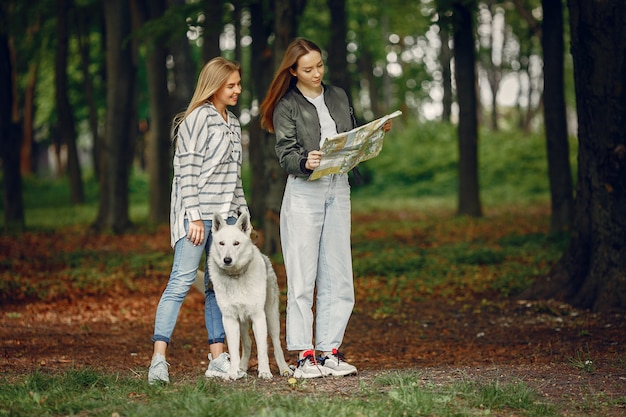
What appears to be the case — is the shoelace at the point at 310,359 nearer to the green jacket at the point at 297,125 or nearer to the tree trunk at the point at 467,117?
the green jacket at the point at 297,125

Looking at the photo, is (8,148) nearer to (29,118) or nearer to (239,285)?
(239,285)

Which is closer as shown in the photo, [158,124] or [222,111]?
[222,111]

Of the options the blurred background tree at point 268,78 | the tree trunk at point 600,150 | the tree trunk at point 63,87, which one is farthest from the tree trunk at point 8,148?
the tree trunk at point 600,150

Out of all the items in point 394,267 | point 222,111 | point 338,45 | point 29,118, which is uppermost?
point 29,118

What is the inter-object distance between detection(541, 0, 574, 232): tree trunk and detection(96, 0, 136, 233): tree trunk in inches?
345

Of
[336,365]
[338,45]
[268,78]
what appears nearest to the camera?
[336,365]

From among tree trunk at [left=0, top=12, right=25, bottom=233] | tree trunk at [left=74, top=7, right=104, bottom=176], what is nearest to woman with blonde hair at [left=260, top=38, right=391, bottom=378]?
tree trunk at [left=0, top=12, right=25, bottom=233]

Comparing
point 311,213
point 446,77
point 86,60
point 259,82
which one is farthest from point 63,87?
point 311,213

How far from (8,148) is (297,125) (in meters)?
16.4

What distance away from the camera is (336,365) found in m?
6.38

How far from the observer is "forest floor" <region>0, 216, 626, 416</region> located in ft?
20.3

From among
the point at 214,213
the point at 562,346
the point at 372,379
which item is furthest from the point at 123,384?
the point at 562,346

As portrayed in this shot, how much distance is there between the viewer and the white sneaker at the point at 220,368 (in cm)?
623

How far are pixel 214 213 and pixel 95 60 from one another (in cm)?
3121
